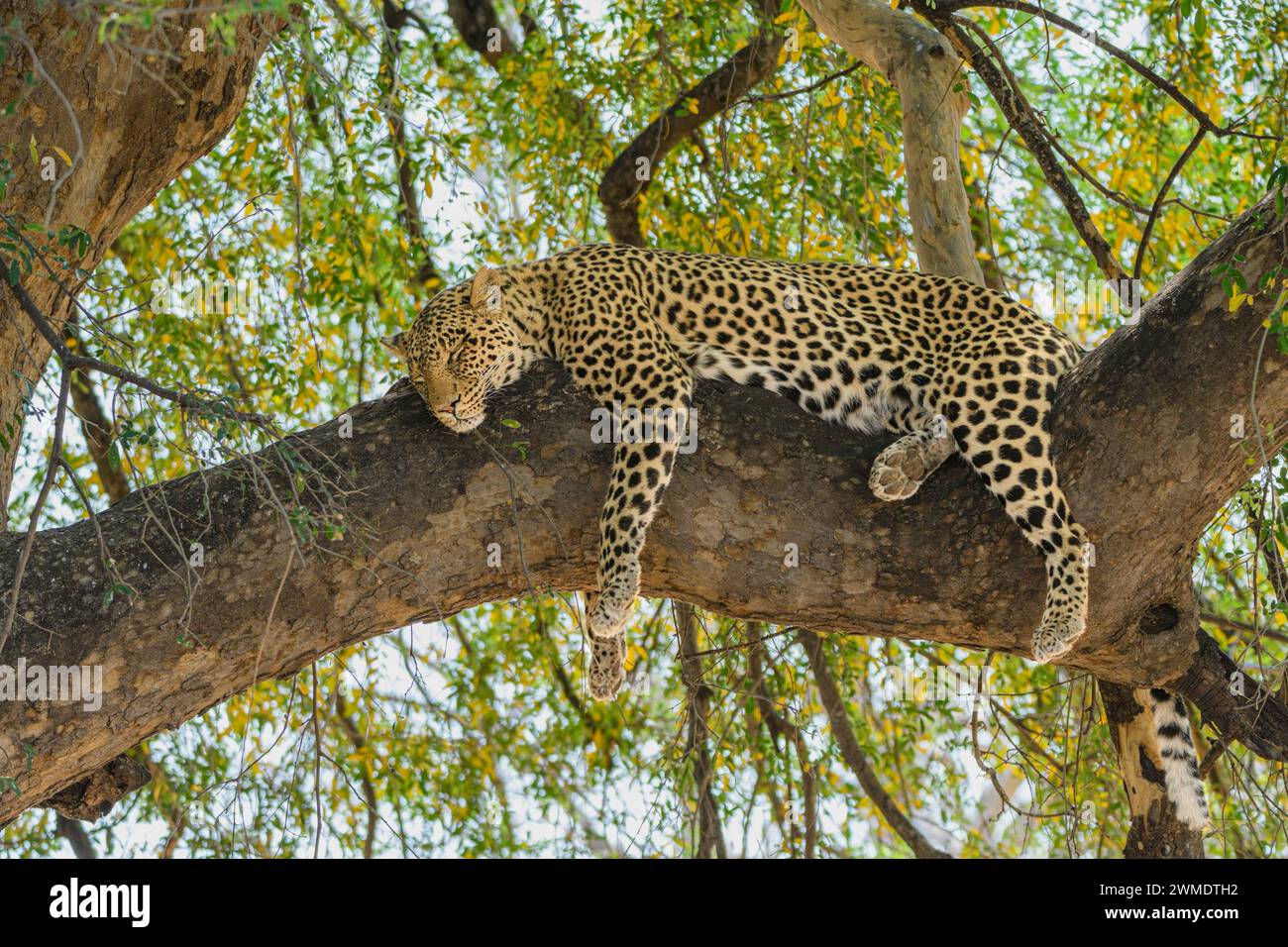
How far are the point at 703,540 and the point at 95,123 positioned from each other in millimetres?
2746

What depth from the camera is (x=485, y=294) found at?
581 cm

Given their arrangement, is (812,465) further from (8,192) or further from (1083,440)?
(8,192)

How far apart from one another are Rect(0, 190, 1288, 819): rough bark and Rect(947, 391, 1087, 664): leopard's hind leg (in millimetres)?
66

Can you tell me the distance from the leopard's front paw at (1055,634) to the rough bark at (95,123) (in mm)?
3473

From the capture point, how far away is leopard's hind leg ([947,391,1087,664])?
4.80 meters

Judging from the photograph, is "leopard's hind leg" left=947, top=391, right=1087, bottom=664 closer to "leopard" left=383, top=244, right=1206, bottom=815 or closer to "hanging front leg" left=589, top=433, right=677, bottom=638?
"leopard" left=383, top=244, right=1206, bottom=815

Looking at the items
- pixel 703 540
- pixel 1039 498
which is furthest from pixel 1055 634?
pixel 703 540

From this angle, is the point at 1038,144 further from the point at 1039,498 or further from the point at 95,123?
the point at 95,123

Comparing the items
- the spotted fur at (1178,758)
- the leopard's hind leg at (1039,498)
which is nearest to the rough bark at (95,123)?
the leopard's hind leg at (1039,498)

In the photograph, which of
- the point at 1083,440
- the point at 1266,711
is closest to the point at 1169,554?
the point at 1083,440

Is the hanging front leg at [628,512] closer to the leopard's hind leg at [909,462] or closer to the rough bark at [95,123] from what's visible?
the leopard's hind leg at [909,462]

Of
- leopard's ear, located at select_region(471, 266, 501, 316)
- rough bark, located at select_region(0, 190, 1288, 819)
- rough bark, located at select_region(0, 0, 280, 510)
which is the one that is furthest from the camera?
leopard's ear, located at select_region(471, 266, 501, 316)

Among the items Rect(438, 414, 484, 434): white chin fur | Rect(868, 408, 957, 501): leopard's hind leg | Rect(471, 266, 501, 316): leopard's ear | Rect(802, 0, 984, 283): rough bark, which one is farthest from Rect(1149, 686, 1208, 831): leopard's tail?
Rect(471, 266, 501, 316): leopard's ear

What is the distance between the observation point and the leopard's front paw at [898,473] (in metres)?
4.88
